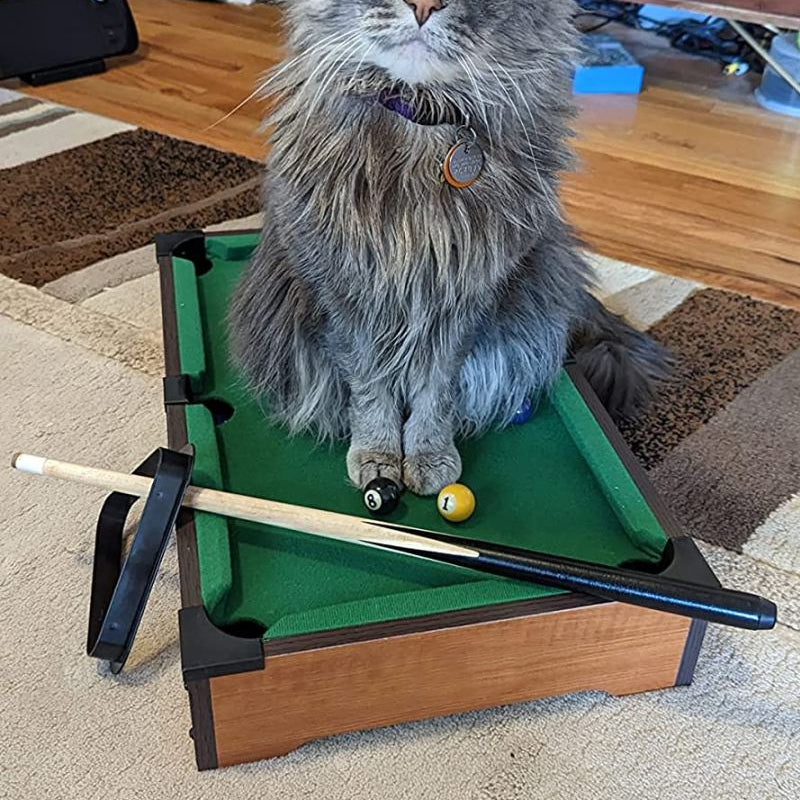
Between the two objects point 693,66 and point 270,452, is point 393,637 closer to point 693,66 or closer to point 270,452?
point 270,452

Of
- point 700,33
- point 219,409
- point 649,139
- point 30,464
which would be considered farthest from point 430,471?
point 700,33

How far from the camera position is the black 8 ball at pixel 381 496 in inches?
51.3

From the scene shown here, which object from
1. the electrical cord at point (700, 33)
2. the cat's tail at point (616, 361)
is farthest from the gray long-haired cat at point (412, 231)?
the electrical cord at point (700, 33)

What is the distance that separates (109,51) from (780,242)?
7.09 feet

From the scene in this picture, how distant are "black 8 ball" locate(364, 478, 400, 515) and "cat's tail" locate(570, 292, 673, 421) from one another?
1.50 ft

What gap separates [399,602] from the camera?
112cm

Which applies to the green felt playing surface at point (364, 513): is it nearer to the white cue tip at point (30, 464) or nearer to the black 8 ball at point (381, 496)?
the black 8 ball at point (381, 496)

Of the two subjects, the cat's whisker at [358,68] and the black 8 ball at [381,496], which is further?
the black 8 ball at [381,496]

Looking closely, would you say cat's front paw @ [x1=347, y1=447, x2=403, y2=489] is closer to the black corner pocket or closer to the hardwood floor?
the black corner pocket

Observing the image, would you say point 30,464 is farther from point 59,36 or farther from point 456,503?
point 59,36

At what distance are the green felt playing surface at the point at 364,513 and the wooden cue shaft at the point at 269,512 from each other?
1.4 inches

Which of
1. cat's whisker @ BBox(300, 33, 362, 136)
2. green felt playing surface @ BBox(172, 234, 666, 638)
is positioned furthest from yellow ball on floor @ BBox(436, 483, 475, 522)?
cat's whisker @ BBox(300, 33, 362, 136)

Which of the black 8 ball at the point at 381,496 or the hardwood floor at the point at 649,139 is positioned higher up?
the black 8 ball at the point at 381,496

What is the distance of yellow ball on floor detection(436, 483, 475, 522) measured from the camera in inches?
51.1
